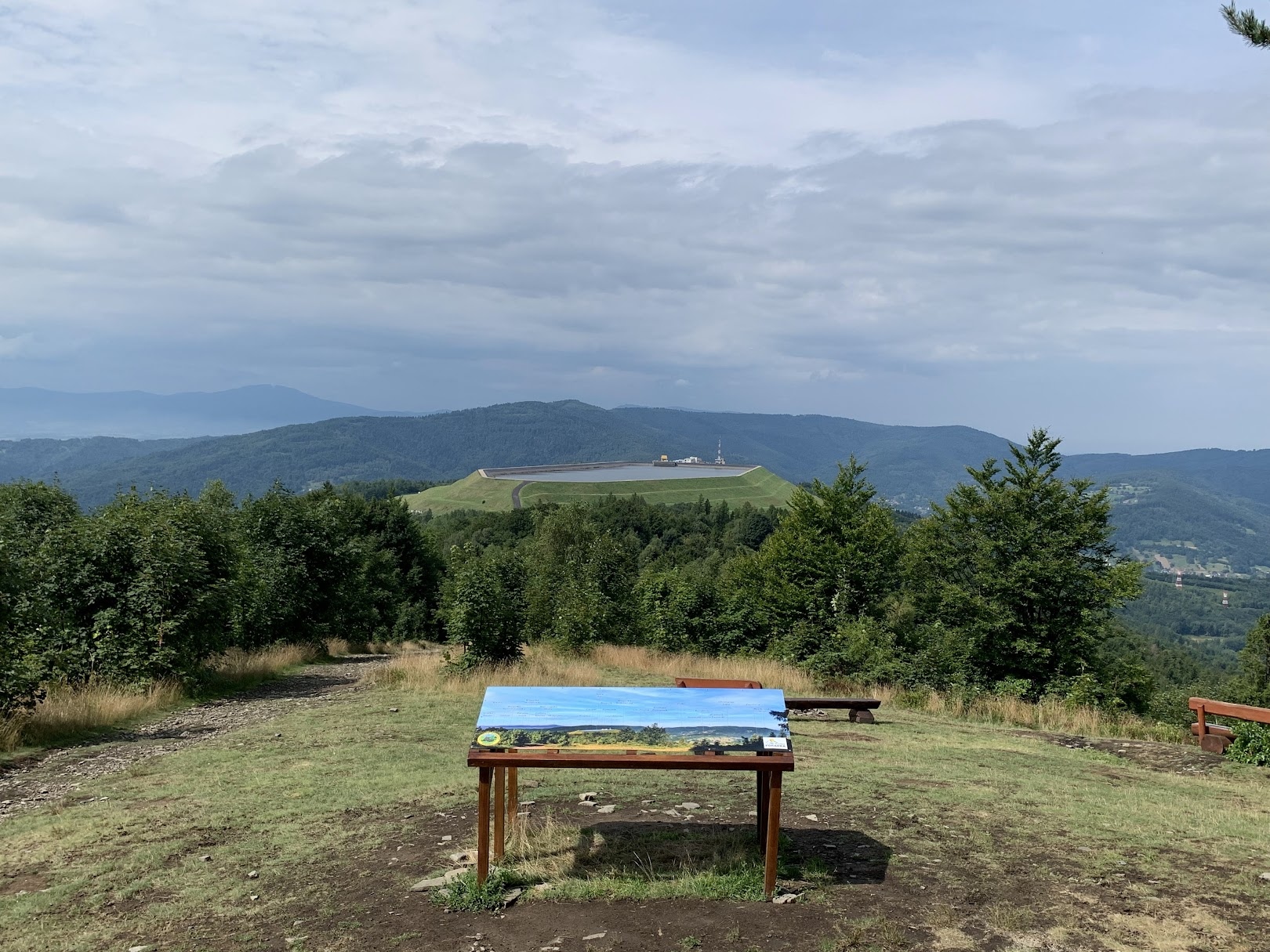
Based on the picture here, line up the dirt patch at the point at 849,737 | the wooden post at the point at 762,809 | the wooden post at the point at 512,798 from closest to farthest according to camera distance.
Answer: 1. the wooden post at the point at 762,809
2. the wooden post at the point at 512,798
3. the dirt patch at the point at 849,737

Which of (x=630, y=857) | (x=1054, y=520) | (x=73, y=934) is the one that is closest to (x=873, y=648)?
(x=1054, y=520)

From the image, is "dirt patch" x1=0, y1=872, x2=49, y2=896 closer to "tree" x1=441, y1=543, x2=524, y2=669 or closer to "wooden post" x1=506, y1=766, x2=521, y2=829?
"wooden post" x1=506, y1=766, x2=521, y2=829

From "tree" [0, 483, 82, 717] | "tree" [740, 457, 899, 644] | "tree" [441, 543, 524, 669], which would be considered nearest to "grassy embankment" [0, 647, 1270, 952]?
"tree" [0, 483, 82, 717]

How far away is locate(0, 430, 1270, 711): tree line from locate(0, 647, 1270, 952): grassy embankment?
534cm


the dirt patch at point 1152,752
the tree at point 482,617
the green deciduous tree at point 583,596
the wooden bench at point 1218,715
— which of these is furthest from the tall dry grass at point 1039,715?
the green deciduous tree at point 583,596

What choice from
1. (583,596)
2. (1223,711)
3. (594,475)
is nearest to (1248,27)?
(1223,711)

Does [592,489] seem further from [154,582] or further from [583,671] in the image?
[154,582]

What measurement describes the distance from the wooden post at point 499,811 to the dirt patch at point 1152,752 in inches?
349

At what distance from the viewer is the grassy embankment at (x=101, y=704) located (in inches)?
459

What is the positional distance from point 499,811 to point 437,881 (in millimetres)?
677

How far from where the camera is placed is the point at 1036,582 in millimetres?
24922

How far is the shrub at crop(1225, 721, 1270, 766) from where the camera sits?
1164 centimetres

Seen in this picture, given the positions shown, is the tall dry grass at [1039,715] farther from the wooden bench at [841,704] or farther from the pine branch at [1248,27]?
the pine branch at [1248,27]

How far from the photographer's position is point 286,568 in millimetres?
28047
